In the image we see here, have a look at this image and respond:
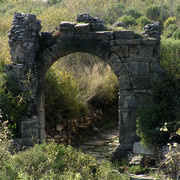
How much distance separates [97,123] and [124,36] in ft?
20.2

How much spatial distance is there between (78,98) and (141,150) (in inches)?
172

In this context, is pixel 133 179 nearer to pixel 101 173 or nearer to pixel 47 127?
pixel 101 173

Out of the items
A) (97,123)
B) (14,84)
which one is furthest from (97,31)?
(97,123)

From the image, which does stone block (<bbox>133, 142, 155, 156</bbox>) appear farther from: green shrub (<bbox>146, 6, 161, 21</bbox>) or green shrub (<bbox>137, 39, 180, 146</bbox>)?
green shrub (<bbox>146, 6, 161, 21</bbox>)

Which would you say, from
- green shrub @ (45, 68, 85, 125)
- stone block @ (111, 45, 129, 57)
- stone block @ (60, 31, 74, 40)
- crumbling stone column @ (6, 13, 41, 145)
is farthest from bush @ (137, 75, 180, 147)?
green shrub @ (45, 68, 85, 125)

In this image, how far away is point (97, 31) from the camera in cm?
913

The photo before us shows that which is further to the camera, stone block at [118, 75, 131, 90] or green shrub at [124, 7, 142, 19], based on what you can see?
green shrub at [124, 7, 142, 19]

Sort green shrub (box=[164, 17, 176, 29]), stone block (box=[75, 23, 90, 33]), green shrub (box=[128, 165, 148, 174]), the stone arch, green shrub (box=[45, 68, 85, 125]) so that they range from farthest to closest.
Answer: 1. green shrub (box=[164, 17, 176, 29])
2. green shrub (box=[45, 68, 85, 125])
3. stone block (box=[75, 23, 90, 33])
4. the stone arch
5. green shrub (box=[128, 165, 148, 174])

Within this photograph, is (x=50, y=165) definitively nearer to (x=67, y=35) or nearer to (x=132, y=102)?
(x=132, y=102)

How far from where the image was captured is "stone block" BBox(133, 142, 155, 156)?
8.30m

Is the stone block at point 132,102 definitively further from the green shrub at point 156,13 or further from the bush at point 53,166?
the green shrub at point 156,13

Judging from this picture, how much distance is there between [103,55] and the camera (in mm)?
9039

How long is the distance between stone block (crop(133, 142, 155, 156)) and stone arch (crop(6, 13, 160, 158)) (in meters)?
0.32

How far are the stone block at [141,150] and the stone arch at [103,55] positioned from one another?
0.32 m
